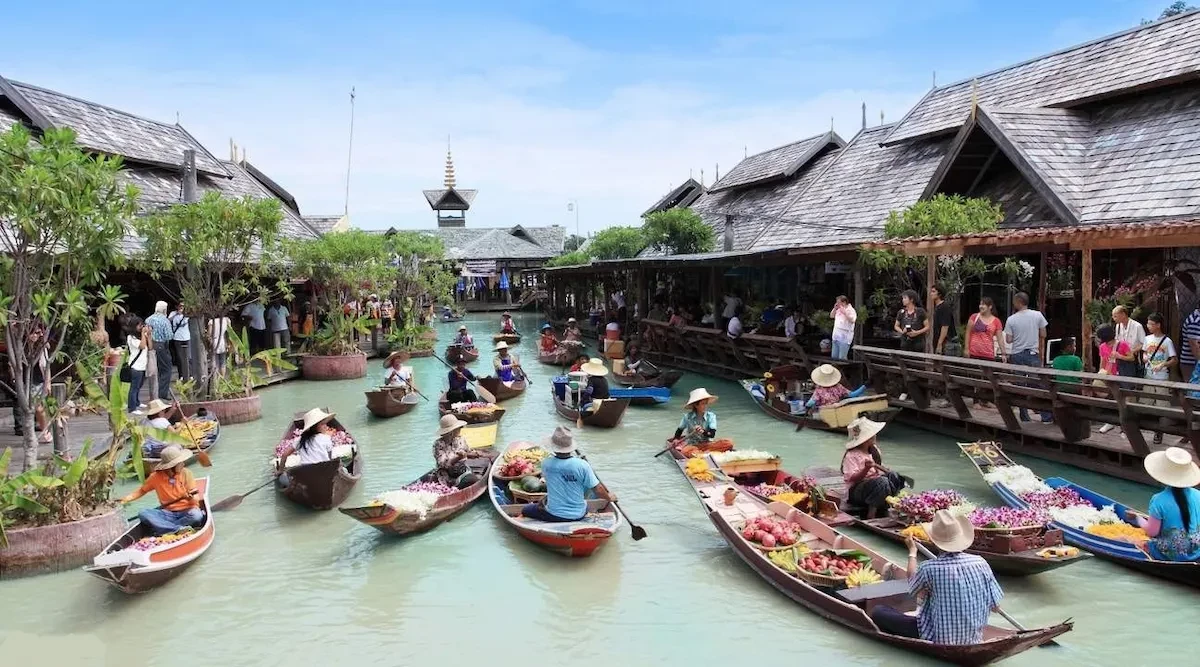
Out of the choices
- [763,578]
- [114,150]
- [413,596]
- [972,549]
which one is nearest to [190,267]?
[114,150]

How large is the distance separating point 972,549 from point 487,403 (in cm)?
881

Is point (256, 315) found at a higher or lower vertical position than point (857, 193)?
lower

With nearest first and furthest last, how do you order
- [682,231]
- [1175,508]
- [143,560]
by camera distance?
[1175,508]
[143,560]
[682,231]

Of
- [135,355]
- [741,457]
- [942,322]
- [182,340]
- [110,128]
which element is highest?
[110,128]

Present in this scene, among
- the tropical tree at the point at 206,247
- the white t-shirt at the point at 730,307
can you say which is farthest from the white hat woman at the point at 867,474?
the white t-shirt at the point at 730,307

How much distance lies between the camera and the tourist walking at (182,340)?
1565cm

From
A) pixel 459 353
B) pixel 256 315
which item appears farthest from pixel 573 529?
pixel 256 315

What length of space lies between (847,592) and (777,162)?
24.1 meters

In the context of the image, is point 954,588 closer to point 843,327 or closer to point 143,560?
point 143,560

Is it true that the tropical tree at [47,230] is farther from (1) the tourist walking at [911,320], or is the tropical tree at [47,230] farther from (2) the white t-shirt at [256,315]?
(2) the white t-shirt at [256,315]

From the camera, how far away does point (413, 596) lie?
7.85 m

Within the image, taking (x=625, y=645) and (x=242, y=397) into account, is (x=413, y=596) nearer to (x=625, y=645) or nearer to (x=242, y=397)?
(x=625, y=645)

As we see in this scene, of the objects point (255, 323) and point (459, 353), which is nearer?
point (255, 323)

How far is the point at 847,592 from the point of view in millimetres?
6727
